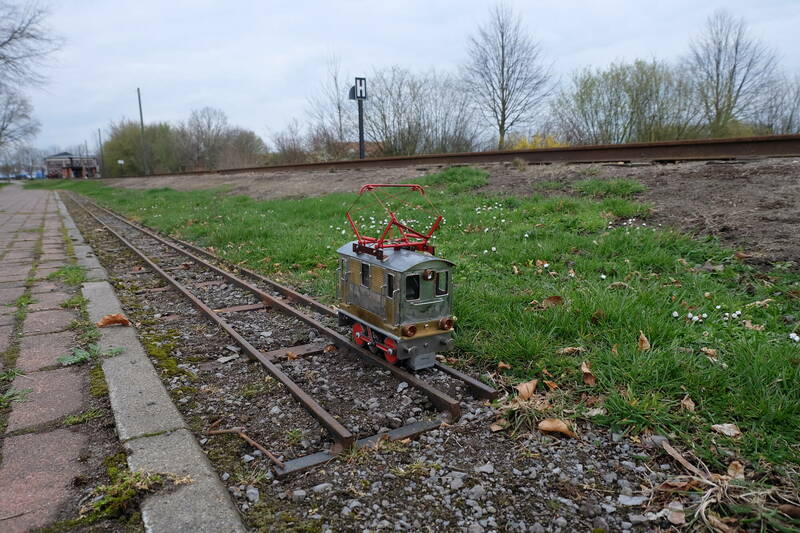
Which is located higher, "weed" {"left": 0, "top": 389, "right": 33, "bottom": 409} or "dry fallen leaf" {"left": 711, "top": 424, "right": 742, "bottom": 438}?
"weed" {"left": 0, "top": 389, "right": 33, "bottom": 409}

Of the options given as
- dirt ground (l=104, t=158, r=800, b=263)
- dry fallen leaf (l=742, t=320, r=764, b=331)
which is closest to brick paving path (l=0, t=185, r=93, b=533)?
dry fallen leaf (l=742, t=320, r=764, b=331)

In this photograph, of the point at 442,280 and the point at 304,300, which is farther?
the point at 304,300

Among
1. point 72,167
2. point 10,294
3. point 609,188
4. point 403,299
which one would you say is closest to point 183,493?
point 403,299

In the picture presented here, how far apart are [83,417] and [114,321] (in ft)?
7.69

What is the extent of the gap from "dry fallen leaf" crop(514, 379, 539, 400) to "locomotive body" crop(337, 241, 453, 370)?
0.74 meters

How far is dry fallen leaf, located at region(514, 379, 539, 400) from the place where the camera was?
3.81m

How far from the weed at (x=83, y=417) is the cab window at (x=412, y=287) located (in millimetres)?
2444

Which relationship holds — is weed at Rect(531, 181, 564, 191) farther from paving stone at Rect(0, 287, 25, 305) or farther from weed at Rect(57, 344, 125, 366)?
paving stone at Rect(0, 287, 25, 305)


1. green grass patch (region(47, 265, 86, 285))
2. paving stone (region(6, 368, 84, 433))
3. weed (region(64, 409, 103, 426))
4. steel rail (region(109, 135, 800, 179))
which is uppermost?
steel rail (region(109, 135, 800, 179))

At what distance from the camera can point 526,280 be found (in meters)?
6.11

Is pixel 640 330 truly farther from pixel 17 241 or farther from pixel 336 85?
pixel 336 85

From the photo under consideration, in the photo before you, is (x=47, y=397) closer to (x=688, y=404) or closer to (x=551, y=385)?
(x=551, y=385)

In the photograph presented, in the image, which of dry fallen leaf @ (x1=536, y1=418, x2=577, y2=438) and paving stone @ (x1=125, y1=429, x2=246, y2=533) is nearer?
paving stone @ (x1=125, y1=429, x2=246, y2=533)

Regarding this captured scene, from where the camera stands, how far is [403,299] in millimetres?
4035
